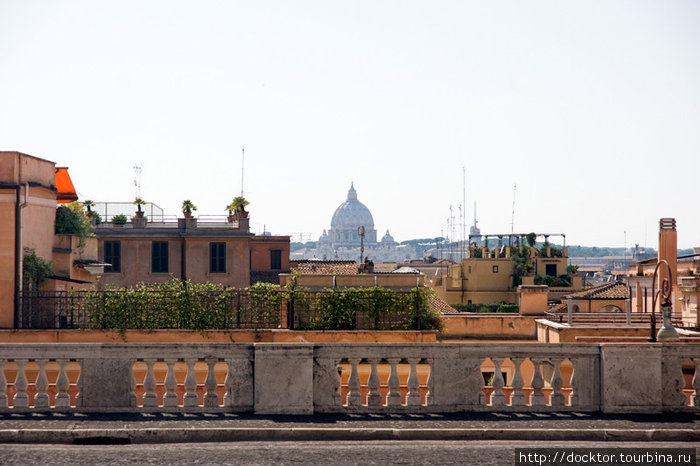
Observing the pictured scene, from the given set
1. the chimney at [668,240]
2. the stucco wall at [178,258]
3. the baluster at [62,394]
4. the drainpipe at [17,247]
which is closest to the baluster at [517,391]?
the baluster at [62,394]

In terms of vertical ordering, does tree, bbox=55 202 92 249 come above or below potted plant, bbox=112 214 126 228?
below

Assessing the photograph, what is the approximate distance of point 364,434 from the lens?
31.1 feet

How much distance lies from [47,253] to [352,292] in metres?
8.50

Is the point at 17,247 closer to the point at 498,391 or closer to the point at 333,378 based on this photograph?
the point at 333,378

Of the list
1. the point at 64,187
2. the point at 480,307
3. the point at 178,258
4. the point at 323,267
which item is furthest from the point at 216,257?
the point at 480,307

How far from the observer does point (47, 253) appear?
2306 centimetres


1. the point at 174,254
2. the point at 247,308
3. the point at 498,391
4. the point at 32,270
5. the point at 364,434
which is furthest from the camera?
the point at 174,254

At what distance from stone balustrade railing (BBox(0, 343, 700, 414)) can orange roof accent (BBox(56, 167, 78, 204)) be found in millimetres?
18107

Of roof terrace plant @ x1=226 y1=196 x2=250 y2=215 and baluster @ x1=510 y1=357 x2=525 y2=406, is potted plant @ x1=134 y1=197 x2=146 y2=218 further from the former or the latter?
baluster @ x1=510 y1=357 x2=525 y2=406

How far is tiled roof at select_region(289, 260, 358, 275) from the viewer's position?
5531 centimetres

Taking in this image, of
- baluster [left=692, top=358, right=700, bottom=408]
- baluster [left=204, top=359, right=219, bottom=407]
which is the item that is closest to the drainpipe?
baluster [left=204, top=359, right=219, bottom=407]

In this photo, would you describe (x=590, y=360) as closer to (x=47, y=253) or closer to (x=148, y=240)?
(x=47, y=253)

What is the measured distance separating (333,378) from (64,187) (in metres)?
20.1

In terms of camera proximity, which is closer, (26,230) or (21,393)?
(21,393)
